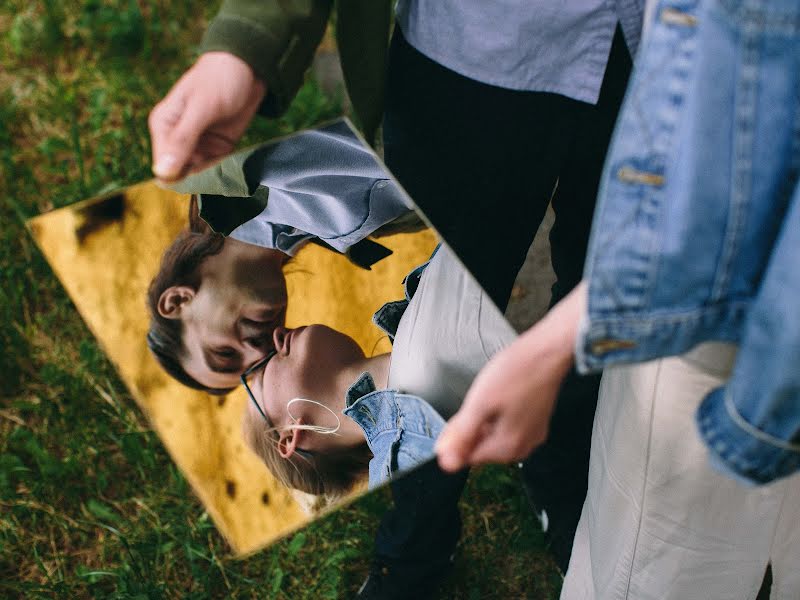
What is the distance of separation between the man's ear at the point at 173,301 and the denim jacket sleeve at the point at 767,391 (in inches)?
23.9

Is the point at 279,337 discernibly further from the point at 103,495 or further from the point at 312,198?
the point at 103,495

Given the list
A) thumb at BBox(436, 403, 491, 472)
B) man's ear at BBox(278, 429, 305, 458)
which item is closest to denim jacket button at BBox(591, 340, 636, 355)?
thumb at BBox(436, 403, 491, 472)

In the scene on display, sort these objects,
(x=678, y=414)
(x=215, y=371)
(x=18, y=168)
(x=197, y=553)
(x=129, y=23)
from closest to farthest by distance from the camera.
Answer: (x=678, y=414) → (x=215, y=371) → (x=197, y=553) → (x=18, y=168) → (x=129, y=23)

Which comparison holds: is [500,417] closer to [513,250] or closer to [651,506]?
[651,506]

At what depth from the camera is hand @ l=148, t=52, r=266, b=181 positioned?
2.75ft

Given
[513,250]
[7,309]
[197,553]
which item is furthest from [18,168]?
[513,250]

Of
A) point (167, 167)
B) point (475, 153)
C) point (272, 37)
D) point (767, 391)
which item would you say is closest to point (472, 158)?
point (475, 153)

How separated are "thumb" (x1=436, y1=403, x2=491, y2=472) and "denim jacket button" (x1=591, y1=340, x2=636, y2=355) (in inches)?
4.3

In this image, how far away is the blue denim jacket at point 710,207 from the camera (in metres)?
0.57

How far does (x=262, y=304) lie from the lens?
95cm

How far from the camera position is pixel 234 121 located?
887 mm

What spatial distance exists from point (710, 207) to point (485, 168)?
52 centimetres

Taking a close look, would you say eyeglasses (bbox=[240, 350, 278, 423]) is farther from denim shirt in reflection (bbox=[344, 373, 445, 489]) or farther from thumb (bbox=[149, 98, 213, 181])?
thumb (bbox=[149, 98, 213, 181])

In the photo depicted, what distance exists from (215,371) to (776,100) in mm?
681
